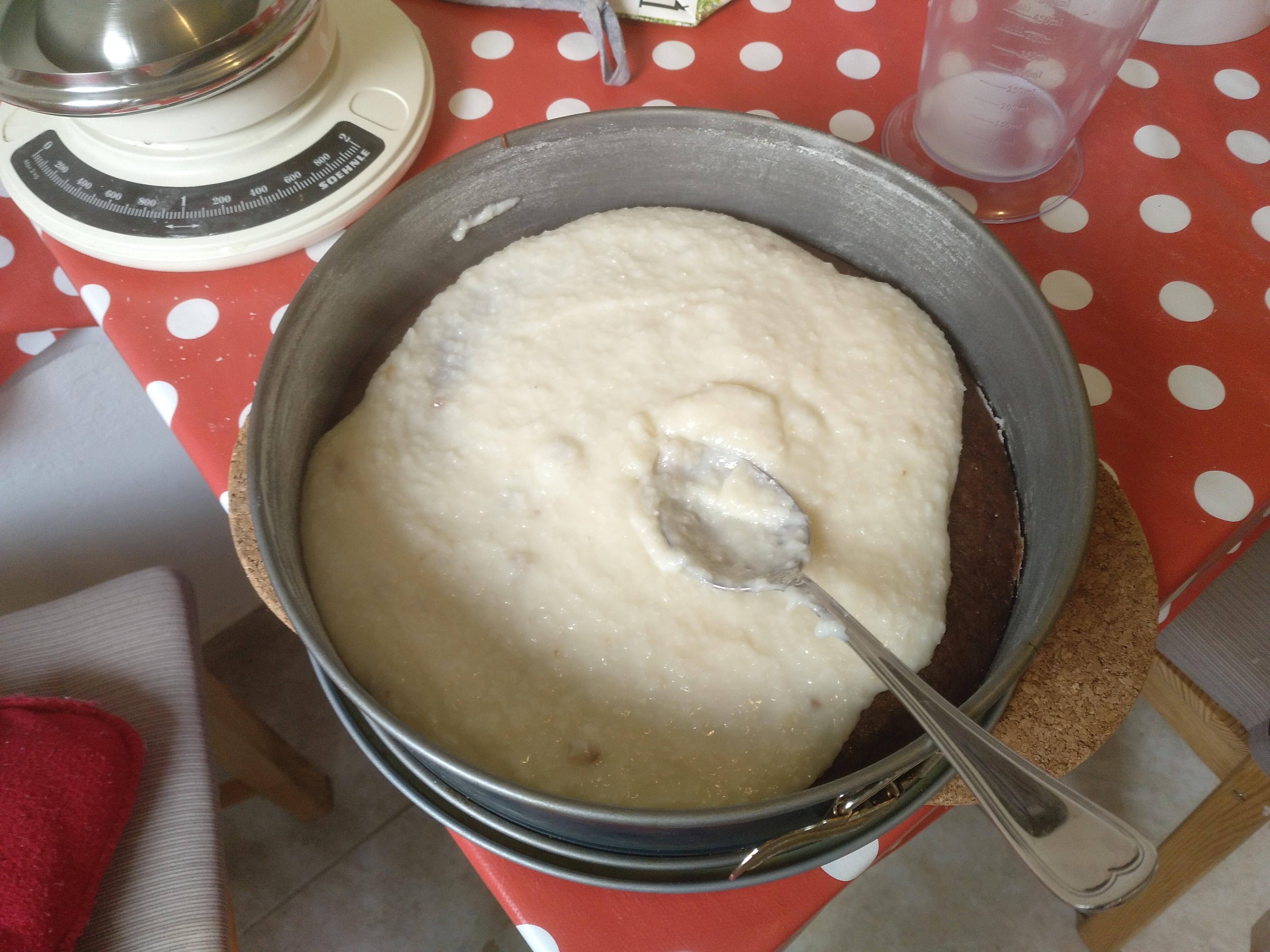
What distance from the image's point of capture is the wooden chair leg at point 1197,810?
1.05 m

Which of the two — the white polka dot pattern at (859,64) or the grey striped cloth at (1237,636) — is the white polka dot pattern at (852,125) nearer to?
the white polka dot pattern at (859,64)

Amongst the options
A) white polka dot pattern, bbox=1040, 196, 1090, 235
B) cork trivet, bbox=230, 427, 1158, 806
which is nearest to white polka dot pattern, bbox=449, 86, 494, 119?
cork trivet, bbox=230, 427, 1158, 806

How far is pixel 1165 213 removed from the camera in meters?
0.93

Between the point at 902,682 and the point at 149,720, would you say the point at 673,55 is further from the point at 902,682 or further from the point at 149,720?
the point at 149,720

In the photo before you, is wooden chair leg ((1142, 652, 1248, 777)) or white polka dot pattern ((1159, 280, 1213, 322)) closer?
white polka dot pattern ((1159, 280, 1213, 322))

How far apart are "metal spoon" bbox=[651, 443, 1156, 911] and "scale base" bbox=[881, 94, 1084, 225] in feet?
1.60

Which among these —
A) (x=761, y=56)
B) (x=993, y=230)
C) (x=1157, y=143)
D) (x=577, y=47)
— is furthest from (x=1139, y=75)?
(x=577, y=47)

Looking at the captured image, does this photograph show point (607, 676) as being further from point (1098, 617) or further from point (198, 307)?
point (198, 307)

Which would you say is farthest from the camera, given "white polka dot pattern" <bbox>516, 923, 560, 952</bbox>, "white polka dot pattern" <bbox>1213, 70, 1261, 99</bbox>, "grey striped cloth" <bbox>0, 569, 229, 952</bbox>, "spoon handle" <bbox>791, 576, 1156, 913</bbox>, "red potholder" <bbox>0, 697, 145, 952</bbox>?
"white polka dot pattern" <bbox>1213, 70, 1261, 99</bbox>

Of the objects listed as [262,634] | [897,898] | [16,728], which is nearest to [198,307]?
[16,728]

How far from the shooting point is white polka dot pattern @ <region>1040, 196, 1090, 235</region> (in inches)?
36.5

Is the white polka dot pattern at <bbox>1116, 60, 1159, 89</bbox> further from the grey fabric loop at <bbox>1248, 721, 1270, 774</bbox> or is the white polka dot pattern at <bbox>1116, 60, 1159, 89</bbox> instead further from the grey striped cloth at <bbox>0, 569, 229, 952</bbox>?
Answer: the grey striped cloth at <bbox>0, 569, 229, 952</bbox>

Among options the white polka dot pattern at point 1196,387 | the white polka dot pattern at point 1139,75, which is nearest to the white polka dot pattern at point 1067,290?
the white polka dot pattern at point 1196,387

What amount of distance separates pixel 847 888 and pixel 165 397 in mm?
1309
